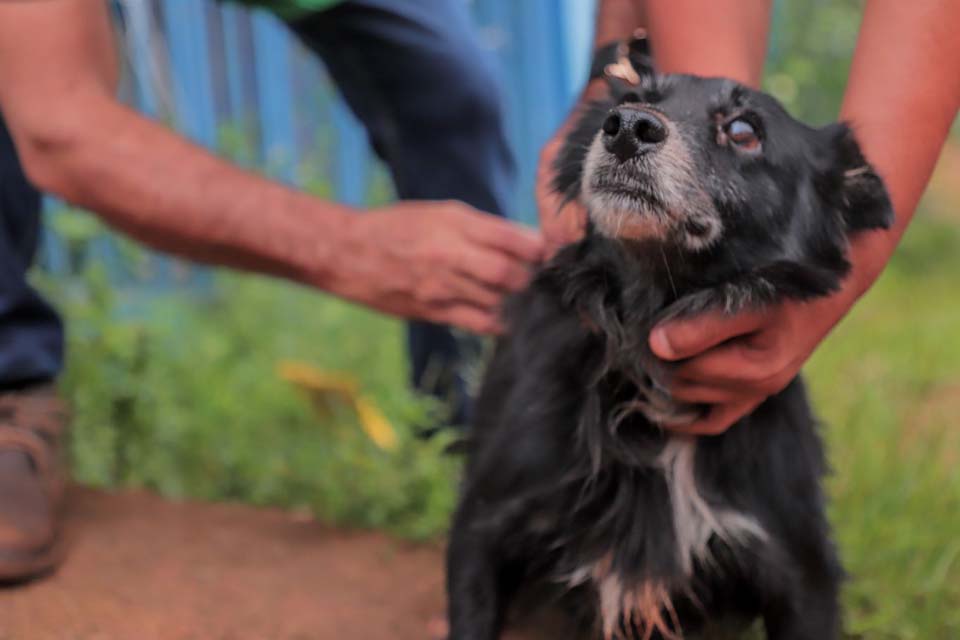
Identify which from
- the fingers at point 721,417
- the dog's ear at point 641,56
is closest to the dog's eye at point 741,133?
the dog's ear at point 641,56

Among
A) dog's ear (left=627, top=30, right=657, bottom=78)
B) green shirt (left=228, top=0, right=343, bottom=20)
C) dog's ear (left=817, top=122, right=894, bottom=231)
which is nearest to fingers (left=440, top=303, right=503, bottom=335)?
dog's ear (left=627, top=30, right=657, bottom=78)

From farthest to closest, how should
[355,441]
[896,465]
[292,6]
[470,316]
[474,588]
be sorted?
1. [355,441]
2. [896,465]
3. [292,6]
4. [470,316]
5. [474,588]

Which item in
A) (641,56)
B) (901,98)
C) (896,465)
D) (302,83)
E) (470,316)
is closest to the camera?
(901,98)

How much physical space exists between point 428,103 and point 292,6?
44cm

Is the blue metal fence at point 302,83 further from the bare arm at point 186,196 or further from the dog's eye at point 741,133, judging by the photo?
the dog's eye at point 741,133

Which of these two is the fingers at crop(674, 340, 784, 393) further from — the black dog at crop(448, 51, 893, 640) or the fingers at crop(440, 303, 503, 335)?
the fingers at crop(440, 303, 503, 335)

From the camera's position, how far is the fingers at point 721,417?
71.7 inches

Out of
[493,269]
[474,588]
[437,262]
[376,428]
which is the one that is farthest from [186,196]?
[474,588]

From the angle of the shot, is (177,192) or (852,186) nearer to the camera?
(852,186)

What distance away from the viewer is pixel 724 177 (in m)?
1.76

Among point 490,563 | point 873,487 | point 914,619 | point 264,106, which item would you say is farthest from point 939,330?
point 490,563

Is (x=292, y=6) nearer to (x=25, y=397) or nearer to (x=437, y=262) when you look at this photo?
(x=437, y=262)

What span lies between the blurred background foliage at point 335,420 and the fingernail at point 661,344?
0.86 meters

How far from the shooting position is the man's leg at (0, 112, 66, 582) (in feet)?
7.75
